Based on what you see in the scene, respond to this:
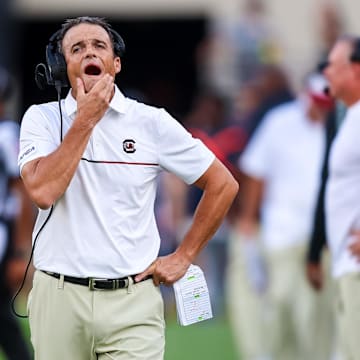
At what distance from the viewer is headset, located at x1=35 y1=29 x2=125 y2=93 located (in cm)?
621

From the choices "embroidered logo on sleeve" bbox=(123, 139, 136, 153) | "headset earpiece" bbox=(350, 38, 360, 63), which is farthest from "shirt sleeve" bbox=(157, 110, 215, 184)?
"headset earpiece" bbox=(350, 38, 360, 63)

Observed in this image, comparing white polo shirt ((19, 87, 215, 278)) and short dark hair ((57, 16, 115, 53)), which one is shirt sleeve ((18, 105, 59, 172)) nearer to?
white polo shirt ((19, 87, 215, 278))

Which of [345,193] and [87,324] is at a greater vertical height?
[345,193]

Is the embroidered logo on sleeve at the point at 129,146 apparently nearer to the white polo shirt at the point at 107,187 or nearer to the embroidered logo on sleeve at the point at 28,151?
the white polo shirt at the point at 107,187

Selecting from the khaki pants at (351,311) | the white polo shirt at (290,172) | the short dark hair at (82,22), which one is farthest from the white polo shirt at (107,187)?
the white polo shirt at (290,172)

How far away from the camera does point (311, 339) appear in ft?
34.6

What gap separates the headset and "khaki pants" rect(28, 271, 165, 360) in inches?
33.3

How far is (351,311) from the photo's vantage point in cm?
786

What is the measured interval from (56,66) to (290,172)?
5.02m

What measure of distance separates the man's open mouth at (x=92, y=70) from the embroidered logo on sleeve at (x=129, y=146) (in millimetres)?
318

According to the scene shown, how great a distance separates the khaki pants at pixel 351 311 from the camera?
25.7ft

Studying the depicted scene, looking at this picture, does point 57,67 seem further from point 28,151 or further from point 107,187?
point 107,187

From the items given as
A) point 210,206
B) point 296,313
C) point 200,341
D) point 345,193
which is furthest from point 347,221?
point 200,341

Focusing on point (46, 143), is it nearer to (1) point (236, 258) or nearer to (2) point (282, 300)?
(2) point (282, 300)
